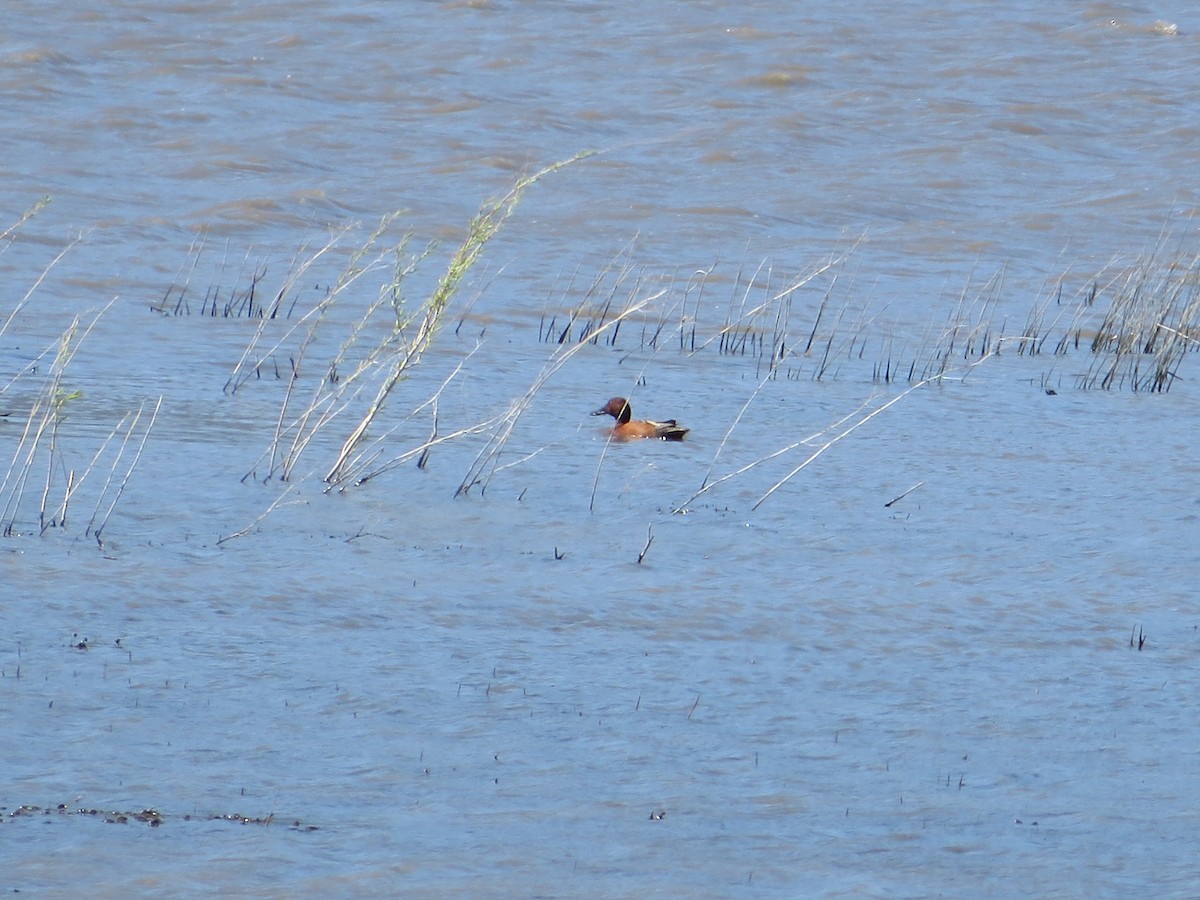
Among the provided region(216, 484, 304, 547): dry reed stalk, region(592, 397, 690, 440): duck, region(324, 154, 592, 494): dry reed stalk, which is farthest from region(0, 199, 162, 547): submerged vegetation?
region(592, 397, 690, 440): duck

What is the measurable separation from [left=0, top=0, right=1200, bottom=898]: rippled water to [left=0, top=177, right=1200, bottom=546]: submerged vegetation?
80mm

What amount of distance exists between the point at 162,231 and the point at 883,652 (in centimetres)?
972

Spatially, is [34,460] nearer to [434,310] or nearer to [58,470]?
[58,470]

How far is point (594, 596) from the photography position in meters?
5.41

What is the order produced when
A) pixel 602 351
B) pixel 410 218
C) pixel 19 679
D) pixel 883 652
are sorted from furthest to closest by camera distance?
pixel 410 218, pixel 602 351, pixel 883 652, pixel 19 679

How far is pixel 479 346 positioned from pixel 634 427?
5.92 feet

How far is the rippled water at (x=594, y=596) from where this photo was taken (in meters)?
3.68

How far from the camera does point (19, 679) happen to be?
4.30m

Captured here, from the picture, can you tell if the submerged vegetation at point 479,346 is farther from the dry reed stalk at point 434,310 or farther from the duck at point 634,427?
the duck at point 634,427

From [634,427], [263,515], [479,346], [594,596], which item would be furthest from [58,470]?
[479,346]

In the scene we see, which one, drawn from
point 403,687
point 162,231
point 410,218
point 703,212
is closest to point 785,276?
point 703,212

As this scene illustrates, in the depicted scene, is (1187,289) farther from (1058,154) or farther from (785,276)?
(1058,154)

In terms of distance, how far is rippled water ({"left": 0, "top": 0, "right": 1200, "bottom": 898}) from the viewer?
3.68m

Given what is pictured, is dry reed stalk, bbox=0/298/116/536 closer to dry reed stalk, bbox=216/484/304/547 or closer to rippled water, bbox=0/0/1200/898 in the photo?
rippled water, bbox=0/0/1200/898
